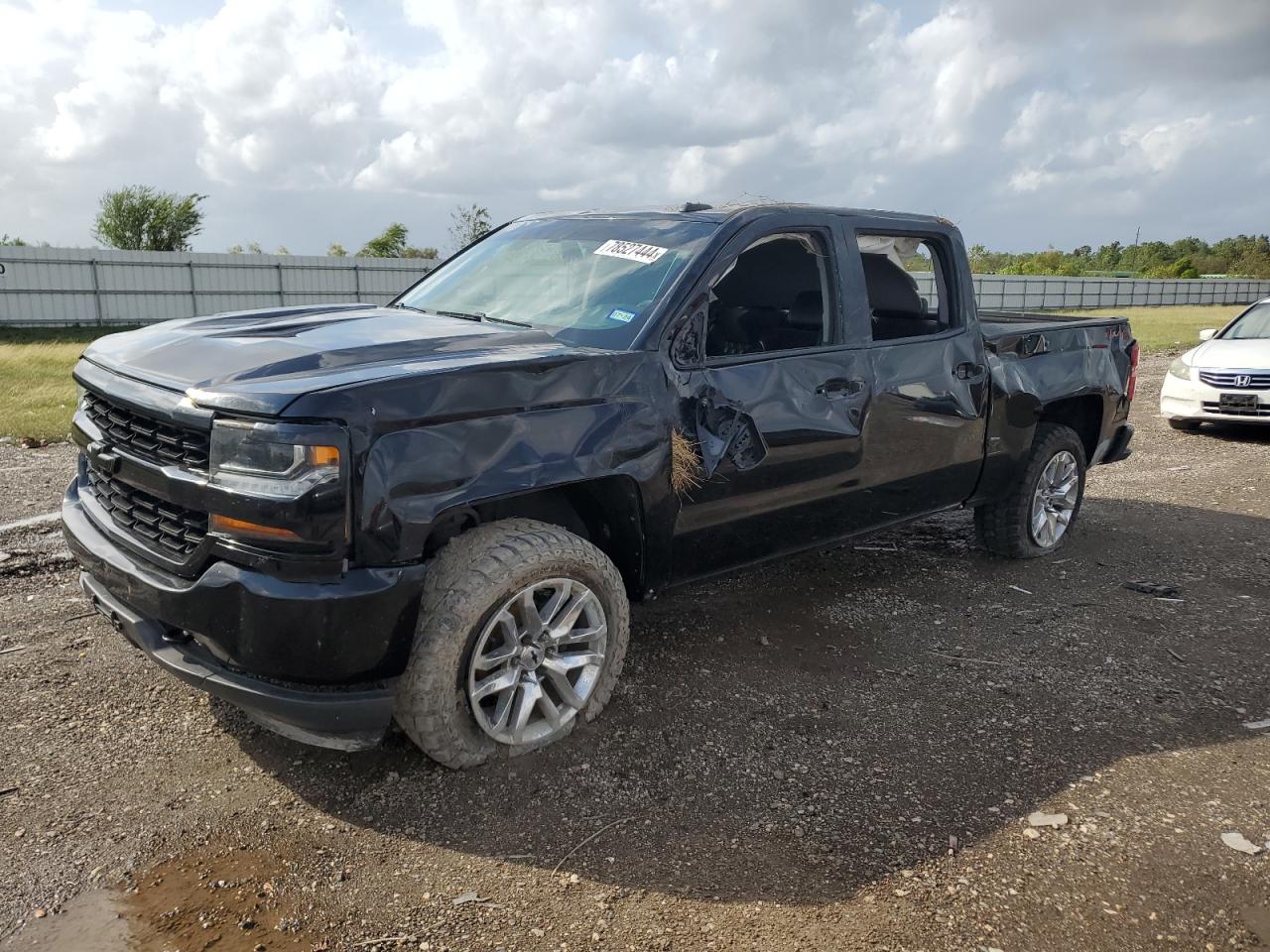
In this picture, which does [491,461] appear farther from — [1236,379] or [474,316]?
[1236,379]

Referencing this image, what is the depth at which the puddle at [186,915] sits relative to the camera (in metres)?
2.52

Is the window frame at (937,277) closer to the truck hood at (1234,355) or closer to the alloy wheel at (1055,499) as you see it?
the alloy wheel at (1055,499)

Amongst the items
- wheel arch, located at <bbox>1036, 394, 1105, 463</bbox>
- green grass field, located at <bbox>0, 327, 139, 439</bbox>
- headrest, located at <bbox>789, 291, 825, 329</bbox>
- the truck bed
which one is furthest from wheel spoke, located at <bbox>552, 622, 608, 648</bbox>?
green grass field, located at <bbox>0, 327, 139, 439</bbox>

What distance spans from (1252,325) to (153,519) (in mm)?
11431

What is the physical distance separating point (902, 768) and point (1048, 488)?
2.98 m

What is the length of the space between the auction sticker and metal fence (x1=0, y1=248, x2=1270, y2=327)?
22.4m

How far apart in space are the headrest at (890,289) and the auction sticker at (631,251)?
3.60 ft

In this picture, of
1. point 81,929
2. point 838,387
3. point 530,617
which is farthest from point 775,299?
point 81,929

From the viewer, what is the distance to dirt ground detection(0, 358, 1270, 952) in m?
2.66

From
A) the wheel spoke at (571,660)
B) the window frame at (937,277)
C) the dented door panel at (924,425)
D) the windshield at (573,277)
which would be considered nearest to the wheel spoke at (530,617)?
the wheel spoke at (571,660)

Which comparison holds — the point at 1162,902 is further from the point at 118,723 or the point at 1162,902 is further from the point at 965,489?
the point at 118,723

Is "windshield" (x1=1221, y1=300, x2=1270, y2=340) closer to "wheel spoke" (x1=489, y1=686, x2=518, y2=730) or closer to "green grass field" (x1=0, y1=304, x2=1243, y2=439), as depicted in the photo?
"green grass field" (x1=0, y1=304, x2=1243, y2=439)

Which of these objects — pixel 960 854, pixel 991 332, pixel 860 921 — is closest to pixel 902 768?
pixel 960 854

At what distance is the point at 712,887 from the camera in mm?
2799
